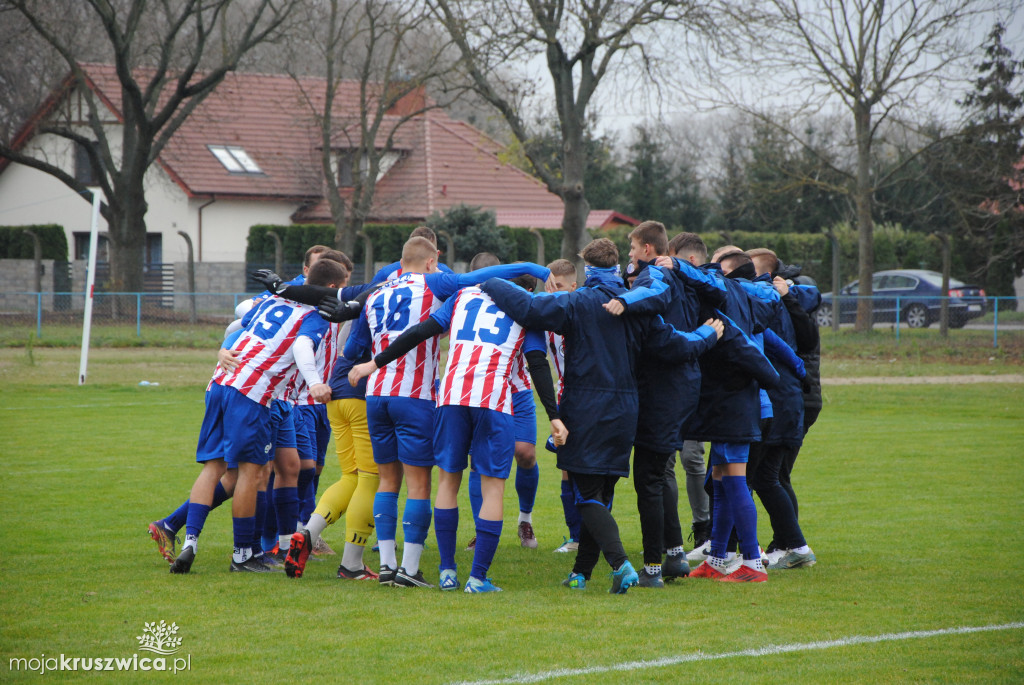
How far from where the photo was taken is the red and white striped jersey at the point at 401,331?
19.4 ft

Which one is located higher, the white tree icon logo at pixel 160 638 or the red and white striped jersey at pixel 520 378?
the red and white striped jersey at pixel 520 378

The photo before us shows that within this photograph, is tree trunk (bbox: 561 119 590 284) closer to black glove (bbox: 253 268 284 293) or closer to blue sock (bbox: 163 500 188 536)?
black glove (bbox: 253 268 284 293)

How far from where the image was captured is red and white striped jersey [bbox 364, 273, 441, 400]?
19.4 feet

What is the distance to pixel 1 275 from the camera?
33656mm

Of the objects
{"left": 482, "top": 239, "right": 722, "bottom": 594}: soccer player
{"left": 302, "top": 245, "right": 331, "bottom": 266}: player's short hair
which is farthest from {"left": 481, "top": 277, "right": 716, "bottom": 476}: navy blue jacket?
{"left": 302, "top": 245, "right": 331, "bottom": 266}: player's short hair

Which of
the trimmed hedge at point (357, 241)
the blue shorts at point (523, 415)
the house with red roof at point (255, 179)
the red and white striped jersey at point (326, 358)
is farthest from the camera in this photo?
the house with red roof at point (255, 179)

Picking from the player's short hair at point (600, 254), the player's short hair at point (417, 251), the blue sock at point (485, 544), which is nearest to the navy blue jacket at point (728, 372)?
the player's short hair at point (600, 254)

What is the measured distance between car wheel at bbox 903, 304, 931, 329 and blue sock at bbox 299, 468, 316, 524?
68.4 ft

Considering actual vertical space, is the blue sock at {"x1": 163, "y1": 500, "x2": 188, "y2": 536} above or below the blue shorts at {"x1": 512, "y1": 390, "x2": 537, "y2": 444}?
below

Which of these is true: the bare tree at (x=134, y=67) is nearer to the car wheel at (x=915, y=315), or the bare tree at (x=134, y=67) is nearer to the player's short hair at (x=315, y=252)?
the car wheel at (x=915, y=315)

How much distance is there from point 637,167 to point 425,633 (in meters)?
43.3

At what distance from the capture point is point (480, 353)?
18.7 ft

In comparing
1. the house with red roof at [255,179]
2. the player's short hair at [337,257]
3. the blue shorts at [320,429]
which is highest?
the house with red roof at [255,179]

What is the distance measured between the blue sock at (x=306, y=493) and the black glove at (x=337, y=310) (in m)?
1.54
